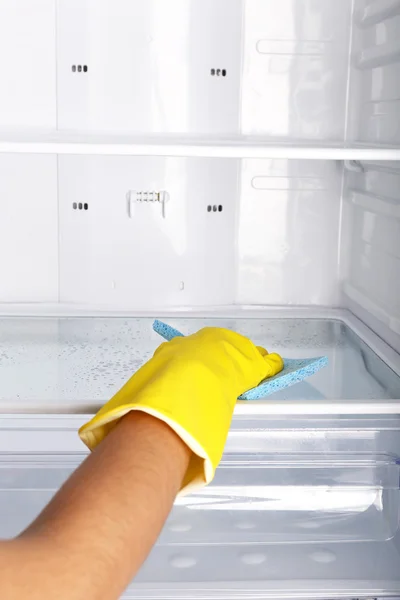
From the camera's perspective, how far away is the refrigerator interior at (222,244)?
1535mm

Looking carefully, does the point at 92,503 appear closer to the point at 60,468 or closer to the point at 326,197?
the point at 60,468

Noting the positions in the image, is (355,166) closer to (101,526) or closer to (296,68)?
(296,68)

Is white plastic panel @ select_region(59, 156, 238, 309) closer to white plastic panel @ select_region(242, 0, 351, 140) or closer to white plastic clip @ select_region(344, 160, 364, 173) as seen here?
white plastic panel @ select_region(242, 0, 351, 140)

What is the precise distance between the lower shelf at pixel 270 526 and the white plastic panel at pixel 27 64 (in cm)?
77

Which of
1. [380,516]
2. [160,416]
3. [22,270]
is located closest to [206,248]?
[22,270]

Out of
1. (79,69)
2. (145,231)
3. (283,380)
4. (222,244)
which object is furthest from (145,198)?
(283,380)

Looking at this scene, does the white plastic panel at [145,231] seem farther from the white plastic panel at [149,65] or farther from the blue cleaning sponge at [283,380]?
the blue cleaning sponge at [283,380]

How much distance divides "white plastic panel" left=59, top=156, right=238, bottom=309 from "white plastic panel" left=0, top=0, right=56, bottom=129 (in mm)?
140

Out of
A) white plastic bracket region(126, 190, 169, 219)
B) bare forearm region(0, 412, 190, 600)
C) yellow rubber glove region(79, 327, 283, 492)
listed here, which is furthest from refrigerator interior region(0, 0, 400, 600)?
bare forearm region(0, 412, 190, 600)

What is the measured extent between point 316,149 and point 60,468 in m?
0.84

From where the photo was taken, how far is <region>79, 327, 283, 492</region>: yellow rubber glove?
84 centimetres

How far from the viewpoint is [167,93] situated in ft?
6.04

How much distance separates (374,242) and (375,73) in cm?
37

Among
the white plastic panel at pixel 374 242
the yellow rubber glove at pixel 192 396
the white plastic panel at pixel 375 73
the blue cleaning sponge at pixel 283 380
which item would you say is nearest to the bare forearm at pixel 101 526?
the yellow rubber glove at pixel 192 396
